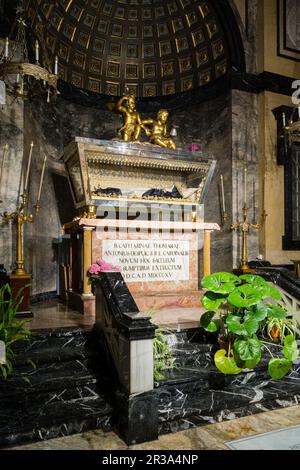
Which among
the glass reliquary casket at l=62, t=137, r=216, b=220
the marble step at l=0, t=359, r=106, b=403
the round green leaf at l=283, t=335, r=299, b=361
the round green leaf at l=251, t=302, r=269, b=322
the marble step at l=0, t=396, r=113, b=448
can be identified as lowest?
the marble step at l=0, t=396, r=113, b=448

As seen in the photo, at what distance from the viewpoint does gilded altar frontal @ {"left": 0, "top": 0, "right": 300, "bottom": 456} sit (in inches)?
128

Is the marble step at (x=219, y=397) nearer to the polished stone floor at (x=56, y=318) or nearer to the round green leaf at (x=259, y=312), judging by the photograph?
the round green leaf at (x=259, y=312)

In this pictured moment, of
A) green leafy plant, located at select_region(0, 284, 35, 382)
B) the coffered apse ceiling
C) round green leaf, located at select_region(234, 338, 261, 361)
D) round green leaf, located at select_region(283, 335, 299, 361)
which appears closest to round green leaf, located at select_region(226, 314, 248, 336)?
round green leaf, located at select_region(234, 338, 261, 361)

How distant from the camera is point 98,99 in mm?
9469

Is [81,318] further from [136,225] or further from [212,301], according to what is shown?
[212,301]

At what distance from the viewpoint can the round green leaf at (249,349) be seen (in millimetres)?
3549

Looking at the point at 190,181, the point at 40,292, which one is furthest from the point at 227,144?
the point at 40,292

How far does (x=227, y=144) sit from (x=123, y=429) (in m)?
7.14

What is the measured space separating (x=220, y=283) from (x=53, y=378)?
192cm

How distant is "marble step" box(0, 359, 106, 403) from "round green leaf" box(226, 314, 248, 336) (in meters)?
1.33

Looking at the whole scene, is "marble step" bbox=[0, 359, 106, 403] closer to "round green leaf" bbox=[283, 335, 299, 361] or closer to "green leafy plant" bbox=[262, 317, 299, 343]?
"round green leaf" bbox=[283, 335, 299, 361]

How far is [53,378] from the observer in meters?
3.50

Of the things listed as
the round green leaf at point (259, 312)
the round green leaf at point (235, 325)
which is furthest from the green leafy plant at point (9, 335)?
the round green leaf at point (259, 312)
